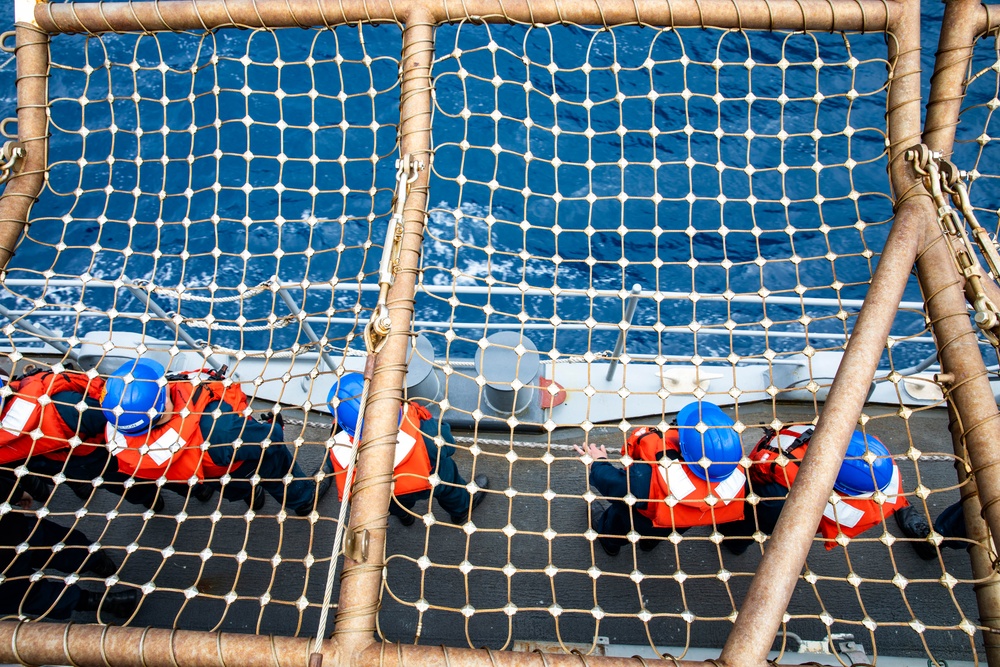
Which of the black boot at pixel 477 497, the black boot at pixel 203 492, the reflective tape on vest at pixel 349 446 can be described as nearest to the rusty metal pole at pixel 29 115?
the reflective tape on vest at pixel 349 446

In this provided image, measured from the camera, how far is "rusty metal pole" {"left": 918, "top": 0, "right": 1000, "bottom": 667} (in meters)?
1.94

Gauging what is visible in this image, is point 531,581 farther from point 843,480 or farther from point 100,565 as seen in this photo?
point 100,565

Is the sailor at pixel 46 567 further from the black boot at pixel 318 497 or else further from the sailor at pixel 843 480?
the sailor at pixel 843 480

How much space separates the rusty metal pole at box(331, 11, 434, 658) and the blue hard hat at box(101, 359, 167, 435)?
57.4 inches

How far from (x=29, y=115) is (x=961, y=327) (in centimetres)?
399

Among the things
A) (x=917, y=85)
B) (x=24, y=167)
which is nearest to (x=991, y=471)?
(x=917, y=85)

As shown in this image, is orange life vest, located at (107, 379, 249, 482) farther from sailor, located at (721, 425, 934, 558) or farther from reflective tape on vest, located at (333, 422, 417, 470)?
sailor, located at (721, 425, 934, 558)

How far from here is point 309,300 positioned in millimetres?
6801

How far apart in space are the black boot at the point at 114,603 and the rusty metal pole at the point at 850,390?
11.4 ft

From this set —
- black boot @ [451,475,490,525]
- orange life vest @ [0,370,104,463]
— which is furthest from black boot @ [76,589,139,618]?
black boot @ [451,475,490,525]

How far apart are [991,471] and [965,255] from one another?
765 millimetres

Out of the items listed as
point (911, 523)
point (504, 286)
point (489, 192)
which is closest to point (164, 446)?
point (504, 286)

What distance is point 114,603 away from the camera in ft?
11.9

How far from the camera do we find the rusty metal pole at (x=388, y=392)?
6.05 ft
